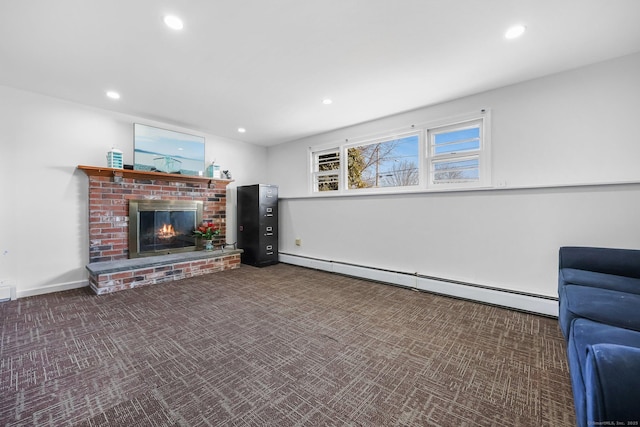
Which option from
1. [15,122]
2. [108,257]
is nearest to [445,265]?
[108,257]

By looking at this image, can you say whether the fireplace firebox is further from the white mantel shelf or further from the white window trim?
the white window trim

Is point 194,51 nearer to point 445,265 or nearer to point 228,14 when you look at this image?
point 228,14

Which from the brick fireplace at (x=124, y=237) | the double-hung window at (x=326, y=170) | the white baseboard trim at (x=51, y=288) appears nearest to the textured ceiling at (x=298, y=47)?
the brick fireplace at (x=124, y=237)

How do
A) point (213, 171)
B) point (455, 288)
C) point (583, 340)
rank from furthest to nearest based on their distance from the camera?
point (213, 171) < point (455, 288) < point (583, 340)

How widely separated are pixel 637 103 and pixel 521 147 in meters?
0.83

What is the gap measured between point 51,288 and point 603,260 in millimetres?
5817

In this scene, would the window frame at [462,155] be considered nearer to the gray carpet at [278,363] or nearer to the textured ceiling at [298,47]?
the textured ceiling at [298,47]

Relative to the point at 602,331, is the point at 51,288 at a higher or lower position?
lower

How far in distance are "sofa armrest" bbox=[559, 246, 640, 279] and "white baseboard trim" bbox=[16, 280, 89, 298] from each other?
551 centimetres

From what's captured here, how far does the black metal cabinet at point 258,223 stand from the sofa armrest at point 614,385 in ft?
14.3

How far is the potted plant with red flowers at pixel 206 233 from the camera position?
436cm

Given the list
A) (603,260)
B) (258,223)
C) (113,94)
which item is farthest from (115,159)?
(603,260)

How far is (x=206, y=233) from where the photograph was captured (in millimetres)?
4367

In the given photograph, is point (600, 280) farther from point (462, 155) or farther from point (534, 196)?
point (462, 155)
